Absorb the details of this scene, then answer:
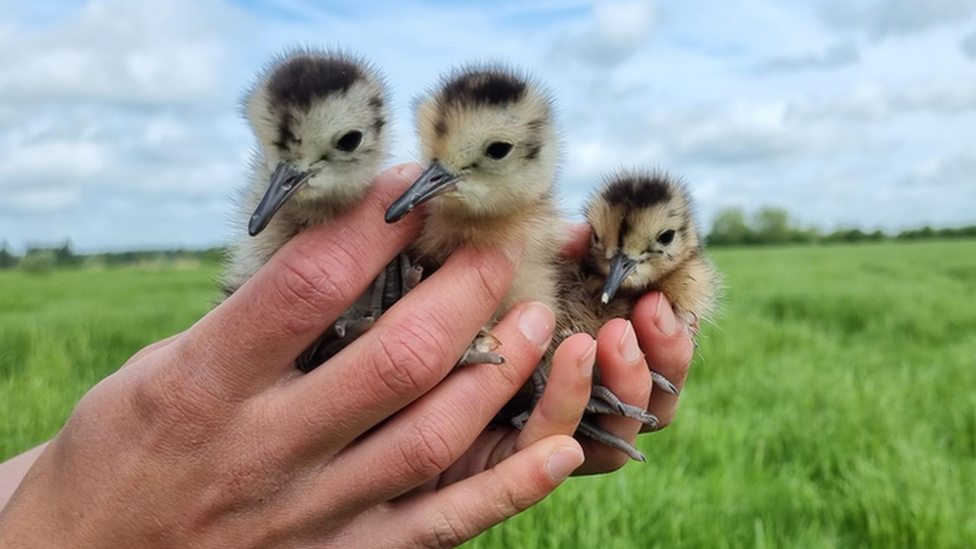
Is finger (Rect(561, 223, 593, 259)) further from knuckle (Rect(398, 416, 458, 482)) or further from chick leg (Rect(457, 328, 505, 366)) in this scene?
knuckle (Rect(398, 416, 458, 482))

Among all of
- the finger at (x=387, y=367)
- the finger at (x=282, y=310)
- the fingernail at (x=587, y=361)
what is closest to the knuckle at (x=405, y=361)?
the finger at (x=387, y=367)

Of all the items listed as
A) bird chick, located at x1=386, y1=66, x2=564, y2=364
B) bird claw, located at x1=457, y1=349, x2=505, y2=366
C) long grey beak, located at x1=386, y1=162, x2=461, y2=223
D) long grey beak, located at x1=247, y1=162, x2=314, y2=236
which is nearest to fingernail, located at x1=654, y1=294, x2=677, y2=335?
bird chick, located at x1=386, y1=66, x2=564, y2=364

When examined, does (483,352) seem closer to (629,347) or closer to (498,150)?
(629,347)

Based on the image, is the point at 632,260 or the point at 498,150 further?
A: the point at 632,260

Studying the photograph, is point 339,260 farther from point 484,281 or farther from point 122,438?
point 122,438

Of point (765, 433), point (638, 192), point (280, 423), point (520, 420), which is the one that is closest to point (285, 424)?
point (280, 423)
